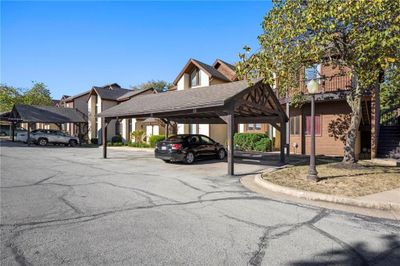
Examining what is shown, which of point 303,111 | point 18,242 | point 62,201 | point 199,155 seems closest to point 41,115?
point 199,155

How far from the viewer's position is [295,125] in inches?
808

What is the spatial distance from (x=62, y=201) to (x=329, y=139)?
1669 cm

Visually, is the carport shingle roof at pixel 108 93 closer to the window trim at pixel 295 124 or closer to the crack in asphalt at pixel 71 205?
the window trim at pixel 295 124

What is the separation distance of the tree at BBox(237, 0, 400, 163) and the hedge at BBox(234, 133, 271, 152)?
28.7 feet

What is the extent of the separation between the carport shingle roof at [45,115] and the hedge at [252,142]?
→ 71.8 ft

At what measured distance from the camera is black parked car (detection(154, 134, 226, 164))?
1445 centimetres

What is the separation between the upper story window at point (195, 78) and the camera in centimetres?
2830

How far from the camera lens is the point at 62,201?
6812 mm

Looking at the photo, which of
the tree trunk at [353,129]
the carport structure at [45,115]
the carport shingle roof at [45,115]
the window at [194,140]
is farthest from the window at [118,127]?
the tree trunk at [353,129]

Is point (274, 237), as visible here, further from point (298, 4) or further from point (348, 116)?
point (348, 116)

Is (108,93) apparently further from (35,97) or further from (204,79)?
(35,97)

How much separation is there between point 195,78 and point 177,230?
2462 cm

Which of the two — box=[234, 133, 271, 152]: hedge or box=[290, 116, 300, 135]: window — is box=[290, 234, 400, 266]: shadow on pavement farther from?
box=[234, 133, 271, 152]: hedge

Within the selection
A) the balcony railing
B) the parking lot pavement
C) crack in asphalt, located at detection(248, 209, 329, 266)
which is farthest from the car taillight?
crack in asphalt, located at detection(248, 209, 329, 266)
